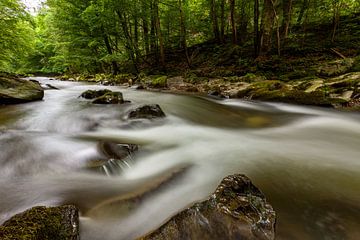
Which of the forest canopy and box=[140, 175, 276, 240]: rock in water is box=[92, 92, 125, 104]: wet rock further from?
the forest canopy

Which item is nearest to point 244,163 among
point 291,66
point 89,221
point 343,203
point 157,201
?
point 343,203

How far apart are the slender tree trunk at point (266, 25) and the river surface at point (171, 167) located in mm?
7172

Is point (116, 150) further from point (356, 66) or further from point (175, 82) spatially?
point (175, 82)

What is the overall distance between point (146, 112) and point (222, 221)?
4279 millimetres

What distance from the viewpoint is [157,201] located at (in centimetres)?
264

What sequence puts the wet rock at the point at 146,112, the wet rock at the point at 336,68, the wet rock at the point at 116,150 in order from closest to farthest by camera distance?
Answer: the wet rock at the point at 116,150
the wet rock at the point at 146,112
the wet rock at the point at 336,68

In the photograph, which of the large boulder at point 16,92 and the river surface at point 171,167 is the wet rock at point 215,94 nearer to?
the river surface at point 171,167

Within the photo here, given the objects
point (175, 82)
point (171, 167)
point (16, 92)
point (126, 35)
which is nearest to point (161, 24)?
point (126, 35)

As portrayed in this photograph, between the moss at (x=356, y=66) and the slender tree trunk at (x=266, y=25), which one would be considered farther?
the slender tree trunk at (x=266, y=25)

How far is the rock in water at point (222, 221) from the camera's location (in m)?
1.87

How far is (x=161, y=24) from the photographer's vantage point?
1764cm

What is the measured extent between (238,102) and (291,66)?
4.31 meters

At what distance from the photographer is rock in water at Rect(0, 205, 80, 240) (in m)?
1.64

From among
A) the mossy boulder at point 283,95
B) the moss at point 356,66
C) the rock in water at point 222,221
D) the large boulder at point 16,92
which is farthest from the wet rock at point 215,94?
the rock in water at point 222,221
